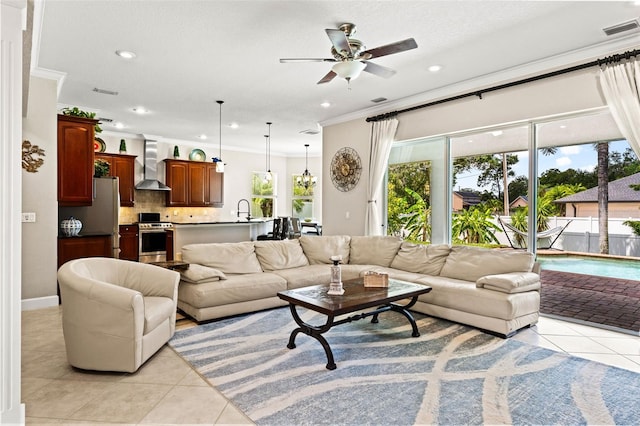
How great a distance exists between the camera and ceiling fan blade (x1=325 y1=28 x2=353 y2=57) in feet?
9.34

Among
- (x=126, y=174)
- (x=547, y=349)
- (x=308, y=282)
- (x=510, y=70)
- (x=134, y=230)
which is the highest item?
(x=510, y=70)

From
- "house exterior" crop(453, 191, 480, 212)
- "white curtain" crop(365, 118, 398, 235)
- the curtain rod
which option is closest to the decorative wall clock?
"white curtain" crop(365, 118, 398, 235)

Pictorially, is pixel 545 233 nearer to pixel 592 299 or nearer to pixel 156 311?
pixel 592 299

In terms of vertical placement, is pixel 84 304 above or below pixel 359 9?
below

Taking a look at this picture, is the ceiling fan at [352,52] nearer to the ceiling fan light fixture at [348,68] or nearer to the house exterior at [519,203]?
the ceiling fan light fixture at [348,68]

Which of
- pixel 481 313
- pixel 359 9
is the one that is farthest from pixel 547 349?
pixel 359 9

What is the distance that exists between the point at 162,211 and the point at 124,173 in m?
1.25

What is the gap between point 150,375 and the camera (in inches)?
107

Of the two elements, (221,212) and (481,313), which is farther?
(221,212)

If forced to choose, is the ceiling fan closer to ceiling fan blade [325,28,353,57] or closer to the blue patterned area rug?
ceiling fan blade [325,28,353,57]

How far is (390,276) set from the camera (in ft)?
15.0

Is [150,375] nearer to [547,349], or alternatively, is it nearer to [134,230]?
[547,349]

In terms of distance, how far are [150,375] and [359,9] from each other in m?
3.29

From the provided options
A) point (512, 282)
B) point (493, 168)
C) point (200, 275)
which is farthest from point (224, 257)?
point (493, 168)
